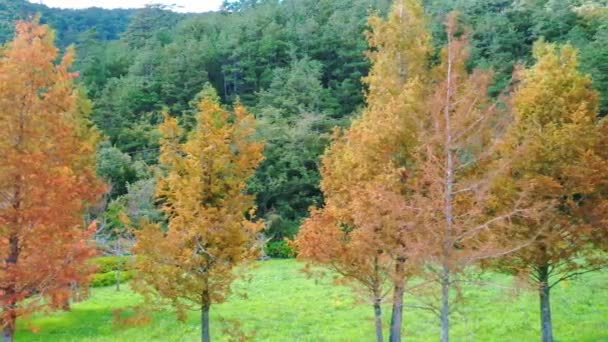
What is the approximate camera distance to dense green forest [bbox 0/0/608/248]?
4741cm

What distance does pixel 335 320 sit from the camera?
20891 millimetres

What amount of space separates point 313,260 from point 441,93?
206 inches

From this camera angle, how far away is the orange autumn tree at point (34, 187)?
1191 cm

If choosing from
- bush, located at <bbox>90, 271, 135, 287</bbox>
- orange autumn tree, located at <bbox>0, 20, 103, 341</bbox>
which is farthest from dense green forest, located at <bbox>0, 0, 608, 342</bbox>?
bush, located at <bbox>90, 271, 135, 287</bbox>

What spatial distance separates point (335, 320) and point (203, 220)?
8.81 m

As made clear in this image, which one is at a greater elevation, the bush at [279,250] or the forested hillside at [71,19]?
the forested hillside at [71,19]

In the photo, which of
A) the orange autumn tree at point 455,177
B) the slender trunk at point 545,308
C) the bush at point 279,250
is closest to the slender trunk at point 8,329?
the orange autumn tree at point 455,177

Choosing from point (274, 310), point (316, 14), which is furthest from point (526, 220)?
point (316, 14)

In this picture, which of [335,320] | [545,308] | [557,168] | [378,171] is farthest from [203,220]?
[335,320]

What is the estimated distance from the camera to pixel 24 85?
1234 cm

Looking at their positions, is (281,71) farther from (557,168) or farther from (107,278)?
(557,168)

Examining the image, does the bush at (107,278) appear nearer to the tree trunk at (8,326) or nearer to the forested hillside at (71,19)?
the tree trunk at (8,326)

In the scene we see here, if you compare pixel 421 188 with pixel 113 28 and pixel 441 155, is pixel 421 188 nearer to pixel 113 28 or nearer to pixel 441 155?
pixel 441 155

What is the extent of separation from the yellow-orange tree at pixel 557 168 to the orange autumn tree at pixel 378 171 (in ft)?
8.50
